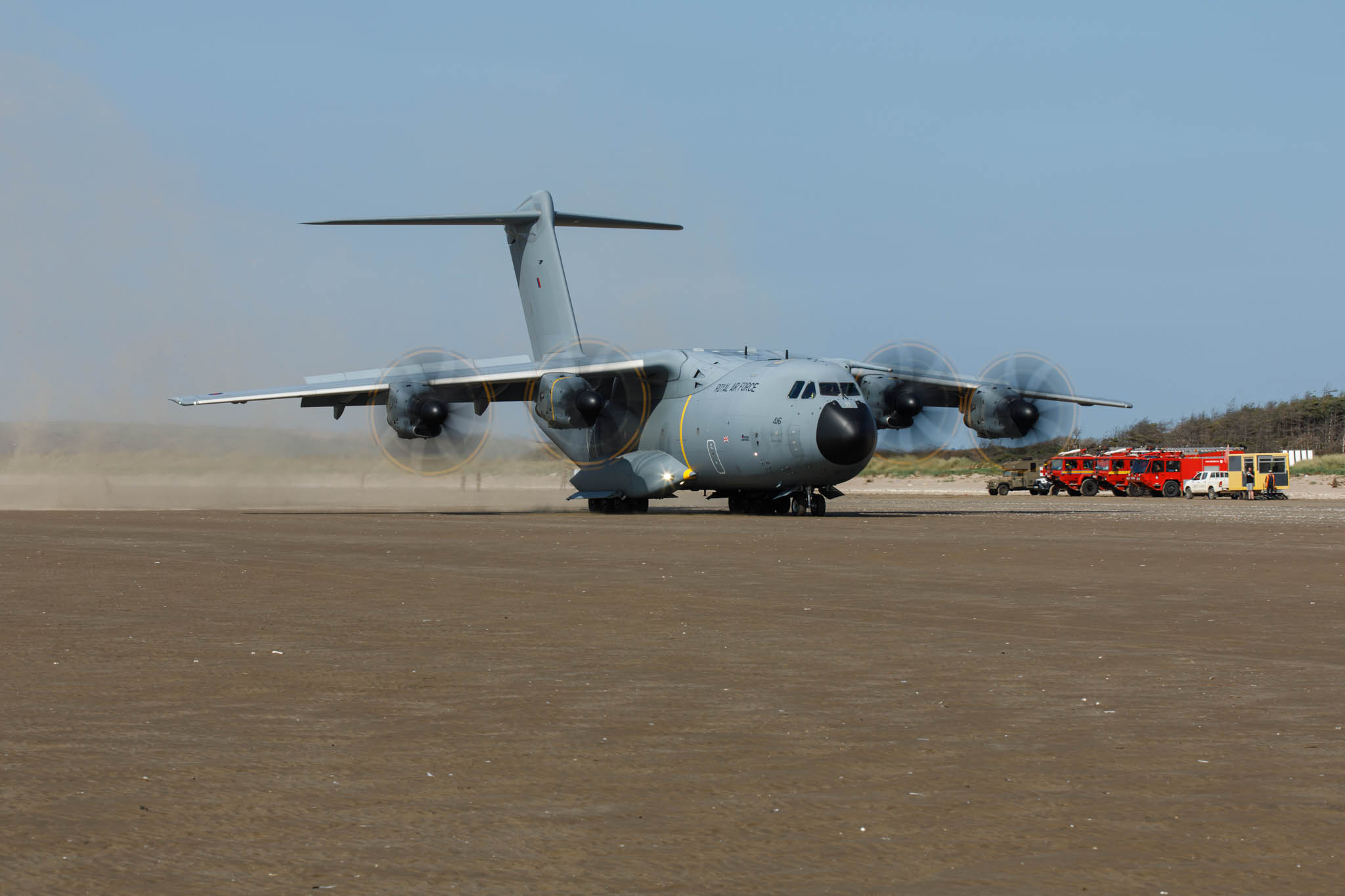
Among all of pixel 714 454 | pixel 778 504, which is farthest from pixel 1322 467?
pixel 714 454

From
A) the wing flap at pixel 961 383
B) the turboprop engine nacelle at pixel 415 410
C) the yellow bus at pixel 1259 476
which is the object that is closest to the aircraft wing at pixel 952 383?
the wing flap at pixel 961 383

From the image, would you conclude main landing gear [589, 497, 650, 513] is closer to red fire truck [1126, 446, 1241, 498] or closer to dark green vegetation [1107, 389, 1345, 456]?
red fire truck [1126, 446, 1241, 498]

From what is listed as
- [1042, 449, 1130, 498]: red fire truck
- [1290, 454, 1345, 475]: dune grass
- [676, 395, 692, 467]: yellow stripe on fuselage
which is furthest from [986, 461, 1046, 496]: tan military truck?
[676, 395, 692, 467]: yellow stripe on fuselage

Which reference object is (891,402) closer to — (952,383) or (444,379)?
(952,383)

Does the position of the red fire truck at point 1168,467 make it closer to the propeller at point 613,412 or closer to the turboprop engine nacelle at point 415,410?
the propeller at point 613,412

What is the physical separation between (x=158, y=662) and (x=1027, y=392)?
106 ft

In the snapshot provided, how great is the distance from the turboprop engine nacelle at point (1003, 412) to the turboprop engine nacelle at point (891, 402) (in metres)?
1.58

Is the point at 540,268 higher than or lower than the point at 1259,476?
Answer: higher

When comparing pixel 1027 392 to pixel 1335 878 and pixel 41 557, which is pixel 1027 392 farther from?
pixel 1335 878

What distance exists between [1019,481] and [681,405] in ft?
117

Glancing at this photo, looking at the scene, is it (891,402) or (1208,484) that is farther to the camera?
(1208,484)

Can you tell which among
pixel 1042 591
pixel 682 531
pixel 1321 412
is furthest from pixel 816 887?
pixel 1321 412

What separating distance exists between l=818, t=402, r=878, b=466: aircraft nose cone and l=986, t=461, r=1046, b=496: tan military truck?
33598 mm

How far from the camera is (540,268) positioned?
146 feet
